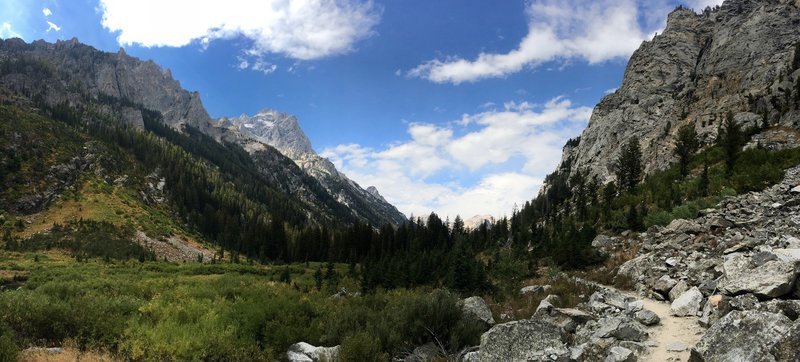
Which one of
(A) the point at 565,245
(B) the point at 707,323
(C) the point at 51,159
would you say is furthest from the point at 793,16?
(C) the point at 51,159

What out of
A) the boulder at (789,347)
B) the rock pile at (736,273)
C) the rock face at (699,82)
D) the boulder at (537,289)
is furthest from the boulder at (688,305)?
the rock face at (699,82)

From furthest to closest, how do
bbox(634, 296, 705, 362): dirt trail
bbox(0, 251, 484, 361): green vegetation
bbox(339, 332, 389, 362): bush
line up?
bbox(0, 251, 484, 361): green vegetation < bbox(339, 332, 389, 362): bush < bbox(634, 296, 705, 362): dirt trail

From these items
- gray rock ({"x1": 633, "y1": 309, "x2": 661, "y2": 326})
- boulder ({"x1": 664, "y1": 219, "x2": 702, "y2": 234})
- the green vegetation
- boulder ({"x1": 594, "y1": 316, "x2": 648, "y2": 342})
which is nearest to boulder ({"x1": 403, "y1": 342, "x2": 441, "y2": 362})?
the green vegetation

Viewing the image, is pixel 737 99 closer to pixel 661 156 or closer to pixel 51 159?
pixel 661 156

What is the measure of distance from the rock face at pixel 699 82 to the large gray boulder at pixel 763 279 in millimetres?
64098

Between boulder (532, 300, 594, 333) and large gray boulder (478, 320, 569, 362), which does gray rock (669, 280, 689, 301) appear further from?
large gray boulder (478, 320, 569, 362)

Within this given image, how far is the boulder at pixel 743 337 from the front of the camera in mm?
6266

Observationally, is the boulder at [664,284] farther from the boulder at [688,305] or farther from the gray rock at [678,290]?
the boulder at [688,305]

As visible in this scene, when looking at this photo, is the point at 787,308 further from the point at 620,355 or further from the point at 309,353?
the point at 309,353

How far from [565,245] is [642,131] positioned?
102724 millimetres

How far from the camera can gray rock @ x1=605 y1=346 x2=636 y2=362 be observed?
8477mm

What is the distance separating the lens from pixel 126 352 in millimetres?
11984

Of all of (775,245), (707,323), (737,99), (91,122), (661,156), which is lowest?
(707,323)

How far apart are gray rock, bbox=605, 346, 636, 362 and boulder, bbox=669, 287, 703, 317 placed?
14.5ft
